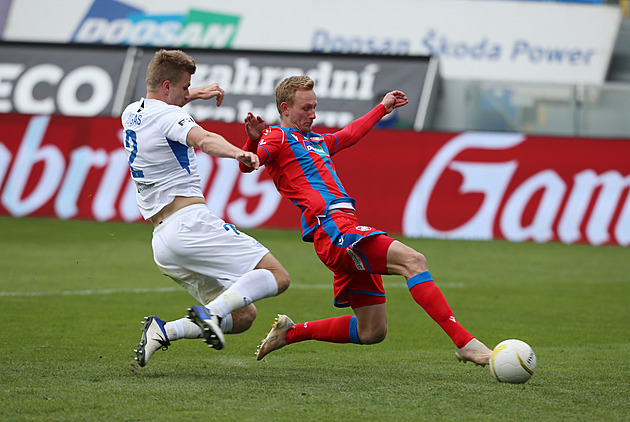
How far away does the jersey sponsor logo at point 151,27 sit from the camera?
23.4 metres

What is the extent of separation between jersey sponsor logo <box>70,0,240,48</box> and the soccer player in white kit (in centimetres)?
A: 1797

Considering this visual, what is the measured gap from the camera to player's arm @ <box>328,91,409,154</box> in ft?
21.3

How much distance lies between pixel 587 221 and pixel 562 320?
6.98 metres

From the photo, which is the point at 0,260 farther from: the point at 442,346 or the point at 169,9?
the point at 169,9

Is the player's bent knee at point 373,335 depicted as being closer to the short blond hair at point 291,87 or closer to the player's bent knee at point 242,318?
the player's bent knee at point 242,318

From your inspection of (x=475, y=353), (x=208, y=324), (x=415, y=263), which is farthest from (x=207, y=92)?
(x=475, y=353)

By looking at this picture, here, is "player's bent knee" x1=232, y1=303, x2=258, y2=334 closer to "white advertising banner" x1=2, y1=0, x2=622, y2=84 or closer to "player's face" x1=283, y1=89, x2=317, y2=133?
"player's face" x1=283, y1=89, x2=317, y2=133

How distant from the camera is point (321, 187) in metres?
5.85

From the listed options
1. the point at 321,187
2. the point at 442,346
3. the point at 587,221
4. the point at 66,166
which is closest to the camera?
the point at 321,187

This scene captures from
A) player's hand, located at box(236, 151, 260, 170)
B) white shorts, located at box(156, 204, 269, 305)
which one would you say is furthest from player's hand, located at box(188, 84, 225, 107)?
player's hand, located at box(236, 151, 260, 170)

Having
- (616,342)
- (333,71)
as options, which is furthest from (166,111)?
(333,71)

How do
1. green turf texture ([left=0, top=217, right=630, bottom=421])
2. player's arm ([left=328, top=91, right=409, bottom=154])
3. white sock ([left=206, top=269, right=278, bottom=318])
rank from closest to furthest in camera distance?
green turf texture ([left=0, top=217, right=630, bottom=421])
white sock ([left=206, top=269, right=278, bottom=318])
player's arm ([left=328, top=91, right=409, bottom=154])

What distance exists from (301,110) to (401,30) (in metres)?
17.5

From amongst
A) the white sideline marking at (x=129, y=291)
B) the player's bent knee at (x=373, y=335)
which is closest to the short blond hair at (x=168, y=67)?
the player's bent knee at (x=373, y=335)
